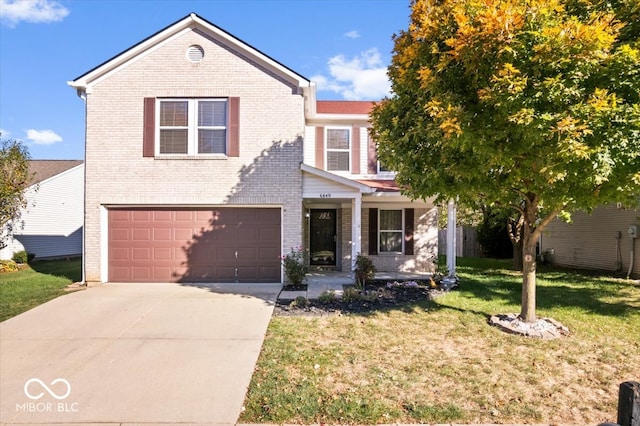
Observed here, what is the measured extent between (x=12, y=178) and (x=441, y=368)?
17902mm

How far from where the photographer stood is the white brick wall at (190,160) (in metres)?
10.8

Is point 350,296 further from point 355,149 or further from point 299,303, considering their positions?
point 355,149

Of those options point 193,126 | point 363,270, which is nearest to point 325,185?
point 363,270

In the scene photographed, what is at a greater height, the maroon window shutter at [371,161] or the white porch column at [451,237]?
the maroon window shutter at [371,161]

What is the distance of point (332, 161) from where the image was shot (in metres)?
13.0

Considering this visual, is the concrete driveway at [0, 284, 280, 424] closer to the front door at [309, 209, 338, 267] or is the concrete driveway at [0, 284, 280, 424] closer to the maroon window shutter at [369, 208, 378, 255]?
the front door at [309, 209, 338, 267]

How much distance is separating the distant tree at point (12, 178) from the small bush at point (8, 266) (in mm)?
1387

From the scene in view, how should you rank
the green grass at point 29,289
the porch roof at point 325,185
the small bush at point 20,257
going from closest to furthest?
1. the green grass at point 29,289
2. the porch roof at point 325,185
3. the small bush at point 20,257

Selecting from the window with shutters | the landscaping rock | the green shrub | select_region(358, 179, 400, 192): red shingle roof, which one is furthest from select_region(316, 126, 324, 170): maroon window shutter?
the landscaping rock

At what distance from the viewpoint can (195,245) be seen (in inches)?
430

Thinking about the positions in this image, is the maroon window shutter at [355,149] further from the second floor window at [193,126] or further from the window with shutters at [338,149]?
the second floor window at [193,126]

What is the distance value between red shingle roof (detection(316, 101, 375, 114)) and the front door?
11.4 feet

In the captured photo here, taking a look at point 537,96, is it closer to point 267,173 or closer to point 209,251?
point 267,173

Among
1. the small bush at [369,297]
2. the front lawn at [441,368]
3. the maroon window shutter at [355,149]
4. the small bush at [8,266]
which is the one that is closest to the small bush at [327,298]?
the small bush at [369,297]
